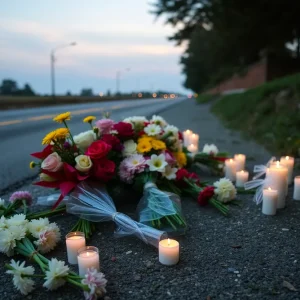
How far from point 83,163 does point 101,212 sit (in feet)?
1.37

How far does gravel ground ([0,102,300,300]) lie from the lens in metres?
1.81

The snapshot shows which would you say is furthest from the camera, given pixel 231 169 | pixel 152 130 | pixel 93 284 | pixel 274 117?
pixel 274 117

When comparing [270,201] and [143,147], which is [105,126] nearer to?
[143,147]

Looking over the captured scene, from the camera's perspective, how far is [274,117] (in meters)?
7.72

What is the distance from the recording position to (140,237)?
2.36 m

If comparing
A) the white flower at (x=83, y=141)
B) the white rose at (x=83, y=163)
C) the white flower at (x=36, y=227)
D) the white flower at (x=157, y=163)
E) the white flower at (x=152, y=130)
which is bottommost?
the white flower at (x=36, y=227)

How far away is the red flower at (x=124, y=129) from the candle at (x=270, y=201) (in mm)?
1317

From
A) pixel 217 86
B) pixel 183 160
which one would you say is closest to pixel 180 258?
pixel 183 160

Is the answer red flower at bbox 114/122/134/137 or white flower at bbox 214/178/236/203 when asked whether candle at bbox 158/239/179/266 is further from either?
red flower at bbox 114/122/134/137

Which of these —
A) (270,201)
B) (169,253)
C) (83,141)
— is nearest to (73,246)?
(169,253)

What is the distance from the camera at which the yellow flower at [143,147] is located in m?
3.17

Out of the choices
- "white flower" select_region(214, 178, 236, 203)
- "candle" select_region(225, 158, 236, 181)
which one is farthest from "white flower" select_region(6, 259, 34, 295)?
"candle" select_region(225, 158, 236, 181)

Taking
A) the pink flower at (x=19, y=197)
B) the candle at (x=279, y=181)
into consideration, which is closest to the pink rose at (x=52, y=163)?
the pink flower at (x=19, y=197)

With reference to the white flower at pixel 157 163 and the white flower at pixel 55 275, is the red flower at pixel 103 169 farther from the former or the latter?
the white flower at pixel 55 275
